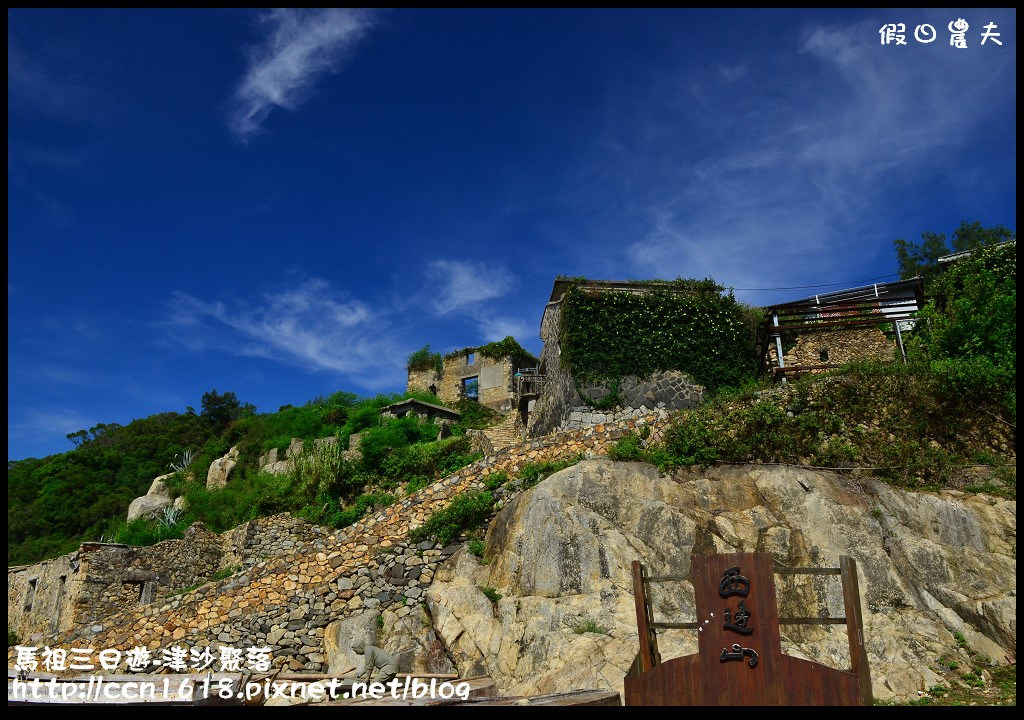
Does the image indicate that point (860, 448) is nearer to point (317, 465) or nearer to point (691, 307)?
point (691, 307)

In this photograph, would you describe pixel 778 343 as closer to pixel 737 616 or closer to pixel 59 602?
pixel 737 616

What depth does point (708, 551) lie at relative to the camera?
11.5 metres

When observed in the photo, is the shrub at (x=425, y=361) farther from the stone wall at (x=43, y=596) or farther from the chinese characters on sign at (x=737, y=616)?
the chinese characters on sign at (x=737, y=616)

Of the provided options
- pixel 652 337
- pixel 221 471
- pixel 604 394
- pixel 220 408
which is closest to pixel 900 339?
pixel 652 337

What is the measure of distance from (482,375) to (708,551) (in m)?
25.0

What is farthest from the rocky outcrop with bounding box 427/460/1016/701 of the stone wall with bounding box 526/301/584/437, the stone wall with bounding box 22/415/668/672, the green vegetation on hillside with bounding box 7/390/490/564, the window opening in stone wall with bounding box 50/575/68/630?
the window opening in stone wall with bounding box 50/575/68/630

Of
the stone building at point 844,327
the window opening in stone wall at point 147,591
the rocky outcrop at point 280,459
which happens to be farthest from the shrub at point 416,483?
the stone building at point 844,327

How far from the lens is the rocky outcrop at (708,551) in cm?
971

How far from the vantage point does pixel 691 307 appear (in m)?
19.0

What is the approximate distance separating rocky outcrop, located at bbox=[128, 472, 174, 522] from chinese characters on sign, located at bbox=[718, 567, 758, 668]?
25.1 meters

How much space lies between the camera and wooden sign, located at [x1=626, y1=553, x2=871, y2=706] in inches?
213

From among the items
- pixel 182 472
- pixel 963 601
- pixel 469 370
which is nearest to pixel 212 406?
pixel 182 472

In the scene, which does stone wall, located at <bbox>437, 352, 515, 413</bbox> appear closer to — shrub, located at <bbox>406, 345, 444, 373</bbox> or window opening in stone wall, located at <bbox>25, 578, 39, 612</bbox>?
shrub, located at <bbox>406, 345, 444, 373</bbox>

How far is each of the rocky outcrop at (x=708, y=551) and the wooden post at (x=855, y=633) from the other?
166 inches
